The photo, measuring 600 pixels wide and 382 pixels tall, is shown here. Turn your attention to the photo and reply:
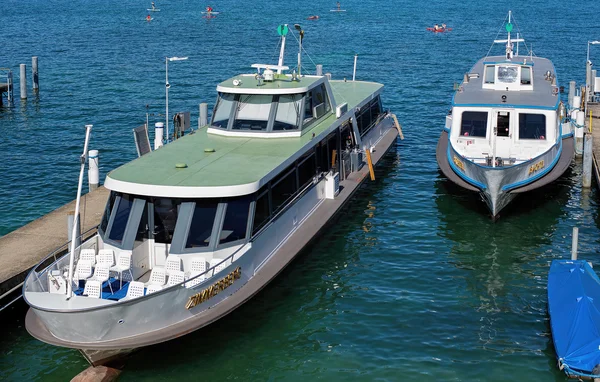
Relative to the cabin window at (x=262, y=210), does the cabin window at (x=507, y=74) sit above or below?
above

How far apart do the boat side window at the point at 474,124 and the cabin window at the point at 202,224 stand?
14842 mm

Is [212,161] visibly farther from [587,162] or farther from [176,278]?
[587,162]

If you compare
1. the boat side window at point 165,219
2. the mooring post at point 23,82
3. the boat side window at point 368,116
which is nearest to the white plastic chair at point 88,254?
the boat side window at point 165,219

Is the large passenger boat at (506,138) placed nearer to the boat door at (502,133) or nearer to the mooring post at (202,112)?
the boat door at (502,133)

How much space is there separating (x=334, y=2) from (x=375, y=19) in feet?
133

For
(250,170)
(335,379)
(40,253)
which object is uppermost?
(250,170)

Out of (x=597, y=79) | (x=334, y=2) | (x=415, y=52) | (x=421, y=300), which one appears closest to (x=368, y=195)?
(x=421, y=300)

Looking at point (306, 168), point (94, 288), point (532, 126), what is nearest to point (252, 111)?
point (306, 168)

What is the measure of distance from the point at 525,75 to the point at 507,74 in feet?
2.77

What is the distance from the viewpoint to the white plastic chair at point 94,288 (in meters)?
19.9

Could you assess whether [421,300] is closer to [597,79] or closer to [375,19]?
[597,79]

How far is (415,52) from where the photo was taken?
2970 inches

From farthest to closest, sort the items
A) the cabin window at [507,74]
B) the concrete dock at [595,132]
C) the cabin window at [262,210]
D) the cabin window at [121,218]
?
the cabin window at [507,74], the concrete dock at [595,132], the cabin window at [262,210], the cabin window at [121,218]

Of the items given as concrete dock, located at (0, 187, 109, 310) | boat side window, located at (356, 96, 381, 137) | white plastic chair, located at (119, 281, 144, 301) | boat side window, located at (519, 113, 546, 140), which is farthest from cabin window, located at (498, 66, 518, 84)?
white plastic chair, located at (119, 281, 144, 301)
